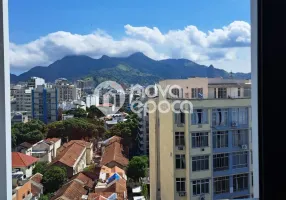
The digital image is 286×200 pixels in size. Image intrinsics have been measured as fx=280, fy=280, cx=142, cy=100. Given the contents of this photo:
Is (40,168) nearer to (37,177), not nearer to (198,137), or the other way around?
(37,177)

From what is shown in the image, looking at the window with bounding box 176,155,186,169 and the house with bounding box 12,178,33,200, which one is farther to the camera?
the window with bounding box 176,155,186,169

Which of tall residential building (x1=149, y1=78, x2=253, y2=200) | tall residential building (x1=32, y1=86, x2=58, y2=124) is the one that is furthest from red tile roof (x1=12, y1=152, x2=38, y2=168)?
tall residential building (x1=149, y1=78, x2=253, y2=200)

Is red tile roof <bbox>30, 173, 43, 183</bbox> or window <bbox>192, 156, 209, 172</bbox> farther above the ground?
window <bbox>192, 156, 209, 172</bbox>

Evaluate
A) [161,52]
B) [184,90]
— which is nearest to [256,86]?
[184,90]

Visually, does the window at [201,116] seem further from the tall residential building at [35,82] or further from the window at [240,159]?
the tall residential building at [35,82]

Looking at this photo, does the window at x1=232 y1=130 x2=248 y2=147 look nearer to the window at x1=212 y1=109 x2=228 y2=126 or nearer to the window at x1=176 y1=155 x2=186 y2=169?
the window at x1=212 y1=109 x2=228 y2=126

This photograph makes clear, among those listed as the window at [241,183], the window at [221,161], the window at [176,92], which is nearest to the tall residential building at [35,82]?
the window at [176,92]

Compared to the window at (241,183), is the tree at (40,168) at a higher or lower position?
higher
